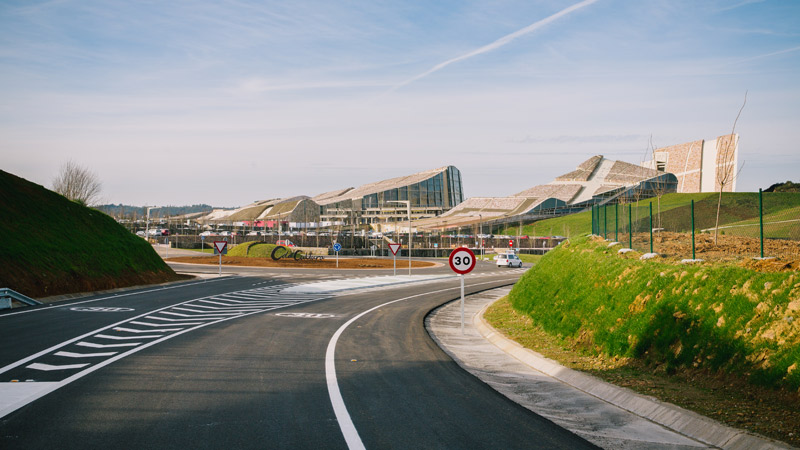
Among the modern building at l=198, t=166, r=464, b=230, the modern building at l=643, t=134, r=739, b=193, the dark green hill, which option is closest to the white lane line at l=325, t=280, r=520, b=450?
the dark green hill

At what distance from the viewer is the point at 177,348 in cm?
1223

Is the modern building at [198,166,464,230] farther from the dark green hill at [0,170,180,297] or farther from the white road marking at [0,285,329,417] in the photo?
the white road marking at [0,285,329,417]

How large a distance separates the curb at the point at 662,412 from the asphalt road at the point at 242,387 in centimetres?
146

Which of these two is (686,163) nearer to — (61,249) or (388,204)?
(388,204)

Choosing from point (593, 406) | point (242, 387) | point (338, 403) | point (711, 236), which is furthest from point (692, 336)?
point (711, 236)

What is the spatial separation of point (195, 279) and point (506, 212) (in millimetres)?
109449

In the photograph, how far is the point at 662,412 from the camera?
24.4 feet

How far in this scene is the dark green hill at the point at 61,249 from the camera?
24.9 metres

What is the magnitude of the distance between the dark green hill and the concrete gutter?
63.8ft

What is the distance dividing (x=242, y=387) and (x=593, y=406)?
4963 millimetres

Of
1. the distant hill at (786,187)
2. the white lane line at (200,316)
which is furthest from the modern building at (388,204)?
the white lane line at (200,316)

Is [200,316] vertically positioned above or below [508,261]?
above

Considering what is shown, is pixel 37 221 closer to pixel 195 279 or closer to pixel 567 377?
pixel 195 279

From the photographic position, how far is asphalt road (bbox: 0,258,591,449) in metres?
6.27
